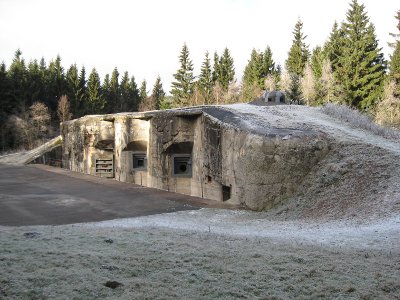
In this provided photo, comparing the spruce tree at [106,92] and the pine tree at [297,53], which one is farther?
the spruce tree at [106,92]

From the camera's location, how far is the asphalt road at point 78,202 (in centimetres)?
1046

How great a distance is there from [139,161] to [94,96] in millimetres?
43199

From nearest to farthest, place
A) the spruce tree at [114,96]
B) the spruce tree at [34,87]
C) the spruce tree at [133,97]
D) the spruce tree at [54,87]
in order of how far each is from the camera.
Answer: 1. the spruce tree at [34,87]
2. the spruce tree at [54,87]
3. the spruce tree at [114,96]
4. the spruce tree at [133,97]

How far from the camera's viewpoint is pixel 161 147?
16844 mm

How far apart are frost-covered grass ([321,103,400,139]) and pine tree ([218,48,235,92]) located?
44184 millimetres

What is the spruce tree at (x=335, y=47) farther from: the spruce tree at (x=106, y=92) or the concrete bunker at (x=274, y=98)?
the spruce tree at (x=106, y=92)

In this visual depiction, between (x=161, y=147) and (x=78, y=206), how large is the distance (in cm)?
550

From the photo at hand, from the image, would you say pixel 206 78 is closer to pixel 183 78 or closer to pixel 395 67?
pixel 183 78

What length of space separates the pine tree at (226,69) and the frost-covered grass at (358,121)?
44.2 m

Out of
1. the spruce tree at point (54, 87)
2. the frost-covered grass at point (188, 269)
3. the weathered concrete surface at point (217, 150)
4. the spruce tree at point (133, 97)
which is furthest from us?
the spruce tree at point (133, 97)

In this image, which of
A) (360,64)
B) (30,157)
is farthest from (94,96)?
(360,64)

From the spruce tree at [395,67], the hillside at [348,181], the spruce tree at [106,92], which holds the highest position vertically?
the spruce tree at [106,92]

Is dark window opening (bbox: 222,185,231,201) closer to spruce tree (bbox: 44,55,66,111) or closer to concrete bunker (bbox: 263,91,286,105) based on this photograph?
concrete bunker (bbox: 263,91,286,105)

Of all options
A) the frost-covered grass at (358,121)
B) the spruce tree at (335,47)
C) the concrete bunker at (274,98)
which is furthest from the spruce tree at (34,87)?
the frost-covered grass at (358,121)
